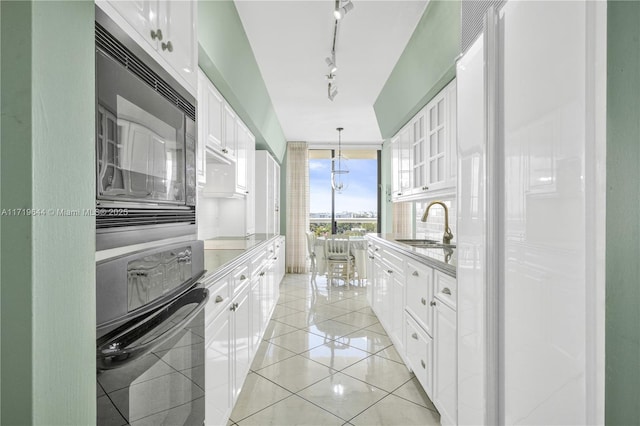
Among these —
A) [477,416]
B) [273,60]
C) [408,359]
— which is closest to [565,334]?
[477,416]

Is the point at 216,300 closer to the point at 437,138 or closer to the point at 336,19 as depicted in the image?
the point at 336,19

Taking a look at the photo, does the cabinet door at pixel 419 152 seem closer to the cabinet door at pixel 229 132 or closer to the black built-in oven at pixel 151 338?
the cabinet door at pixel 229 132

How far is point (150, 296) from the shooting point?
0.88 m

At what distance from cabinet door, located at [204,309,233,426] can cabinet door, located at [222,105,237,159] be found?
1.55 m

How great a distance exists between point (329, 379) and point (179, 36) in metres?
2.28

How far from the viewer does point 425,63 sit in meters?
2.61

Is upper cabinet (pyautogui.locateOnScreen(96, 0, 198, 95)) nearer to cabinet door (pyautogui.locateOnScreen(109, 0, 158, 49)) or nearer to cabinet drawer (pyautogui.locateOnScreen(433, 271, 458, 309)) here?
cabinet door (pyautogui.locateOnScreen(109, 0, 158, 49))

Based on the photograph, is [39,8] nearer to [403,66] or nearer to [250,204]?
[403,66]

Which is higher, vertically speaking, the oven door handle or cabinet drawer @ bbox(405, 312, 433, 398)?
the oven door handle

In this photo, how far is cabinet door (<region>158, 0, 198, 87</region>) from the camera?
1.03 metres

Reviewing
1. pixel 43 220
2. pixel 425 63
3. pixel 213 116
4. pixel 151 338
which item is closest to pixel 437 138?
pixel 425 63

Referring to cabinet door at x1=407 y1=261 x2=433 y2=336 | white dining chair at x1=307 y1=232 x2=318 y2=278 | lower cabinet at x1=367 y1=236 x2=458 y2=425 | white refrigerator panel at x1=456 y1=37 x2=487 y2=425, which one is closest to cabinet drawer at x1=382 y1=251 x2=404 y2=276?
lower cabinet at x1=367 y1=236 x2=458 y2=425

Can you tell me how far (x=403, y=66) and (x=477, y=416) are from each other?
2.84 meters

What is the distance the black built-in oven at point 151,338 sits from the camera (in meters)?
0.69
